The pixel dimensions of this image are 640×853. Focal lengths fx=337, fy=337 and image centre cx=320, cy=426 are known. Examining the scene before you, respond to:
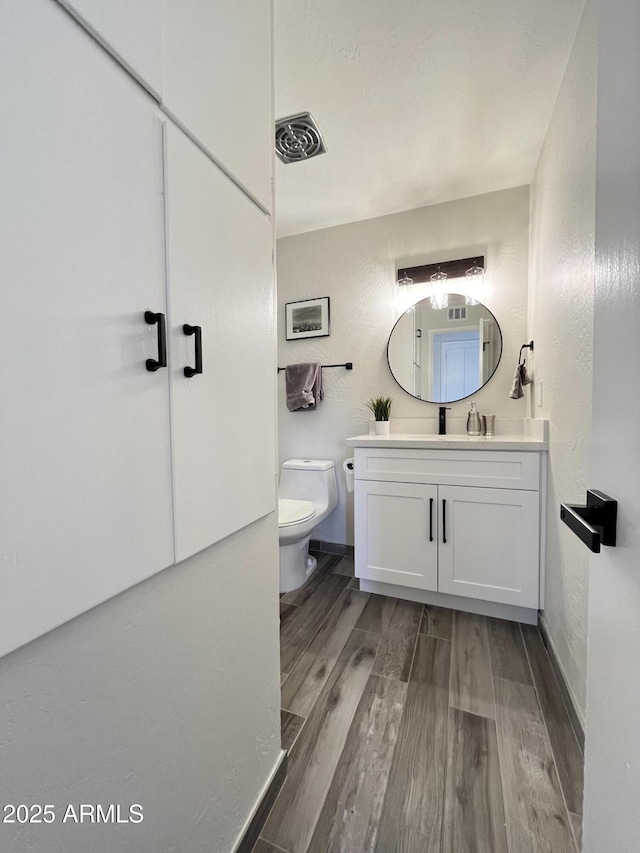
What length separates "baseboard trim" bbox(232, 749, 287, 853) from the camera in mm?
790

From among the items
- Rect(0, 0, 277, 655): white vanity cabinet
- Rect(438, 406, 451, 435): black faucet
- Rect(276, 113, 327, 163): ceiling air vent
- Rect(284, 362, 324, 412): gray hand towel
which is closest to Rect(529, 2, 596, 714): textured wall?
Rect(438, 406, 451, 435): black faucet

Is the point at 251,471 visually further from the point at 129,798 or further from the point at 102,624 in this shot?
the point at 129,798

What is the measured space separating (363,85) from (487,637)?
7.92 feet

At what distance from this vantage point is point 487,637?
1.55 metres

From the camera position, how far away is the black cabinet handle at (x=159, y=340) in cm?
52

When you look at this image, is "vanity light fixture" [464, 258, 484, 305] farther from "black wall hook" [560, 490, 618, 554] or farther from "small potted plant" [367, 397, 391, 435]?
"black wall hook" [560, 490, 618, 554]

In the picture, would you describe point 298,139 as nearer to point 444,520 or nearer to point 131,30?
point 131,30

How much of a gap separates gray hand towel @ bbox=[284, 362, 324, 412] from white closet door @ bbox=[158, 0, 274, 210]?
152cm

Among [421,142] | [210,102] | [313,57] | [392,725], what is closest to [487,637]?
[392,725]

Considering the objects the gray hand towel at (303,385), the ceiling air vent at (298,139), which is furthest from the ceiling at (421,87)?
the gray hand towel at (303,385)

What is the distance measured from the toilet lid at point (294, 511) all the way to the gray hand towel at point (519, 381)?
1339 mm

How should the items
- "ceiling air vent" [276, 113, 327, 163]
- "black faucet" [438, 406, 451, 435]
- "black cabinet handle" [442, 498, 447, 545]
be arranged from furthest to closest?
"black faucet" [438, 406, 451, 435]
"black cabinet handle" [442, 498, 447, 545]
"ceiling air vent" [276, 113, 327, 163]

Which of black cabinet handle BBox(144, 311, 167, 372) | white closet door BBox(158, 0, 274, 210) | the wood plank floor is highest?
white closet door BBox(158, 0, 274, 210)

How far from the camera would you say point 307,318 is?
8.13 ft
